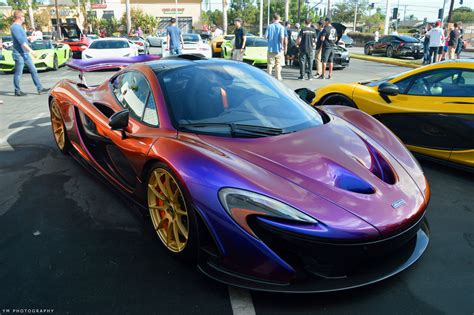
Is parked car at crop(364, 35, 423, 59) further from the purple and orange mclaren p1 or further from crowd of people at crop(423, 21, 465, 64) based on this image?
the purple and orange mclaren p1

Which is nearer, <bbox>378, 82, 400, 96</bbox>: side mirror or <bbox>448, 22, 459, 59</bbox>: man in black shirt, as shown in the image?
<bbox>378, 82, 400, 96</bbox>: side mirror

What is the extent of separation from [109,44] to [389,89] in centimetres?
1267

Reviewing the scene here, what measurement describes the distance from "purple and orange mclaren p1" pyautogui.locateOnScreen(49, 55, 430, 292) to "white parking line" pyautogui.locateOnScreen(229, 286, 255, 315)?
0.18 m

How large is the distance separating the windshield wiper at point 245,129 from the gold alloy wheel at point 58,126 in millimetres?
2515

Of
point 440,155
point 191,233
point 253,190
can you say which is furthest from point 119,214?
point 440,155

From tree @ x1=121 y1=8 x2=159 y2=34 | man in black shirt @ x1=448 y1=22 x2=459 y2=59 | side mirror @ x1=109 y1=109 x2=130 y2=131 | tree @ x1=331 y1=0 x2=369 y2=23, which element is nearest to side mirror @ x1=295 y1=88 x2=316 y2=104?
side mirror @ x1=109 y1=109 x2=130 y2=131

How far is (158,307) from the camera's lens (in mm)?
2240

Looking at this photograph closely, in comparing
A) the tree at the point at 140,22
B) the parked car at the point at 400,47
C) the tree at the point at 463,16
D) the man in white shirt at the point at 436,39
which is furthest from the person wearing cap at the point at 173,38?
the tree at the point at 463,16

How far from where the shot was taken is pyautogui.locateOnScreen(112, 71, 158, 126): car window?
10.1ft

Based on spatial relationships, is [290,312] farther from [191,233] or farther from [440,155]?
[440,155]

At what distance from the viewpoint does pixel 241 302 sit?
225 centimetres

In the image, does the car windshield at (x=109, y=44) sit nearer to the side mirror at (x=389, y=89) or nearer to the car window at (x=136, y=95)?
the car window at (x=136, y=95)

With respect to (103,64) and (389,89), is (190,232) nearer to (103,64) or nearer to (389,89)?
(389,89)

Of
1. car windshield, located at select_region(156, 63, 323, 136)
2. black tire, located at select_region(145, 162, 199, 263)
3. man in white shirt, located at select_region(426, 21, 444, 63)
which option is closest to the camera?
black tire, located at select_region(145, 162, 199, 263)
